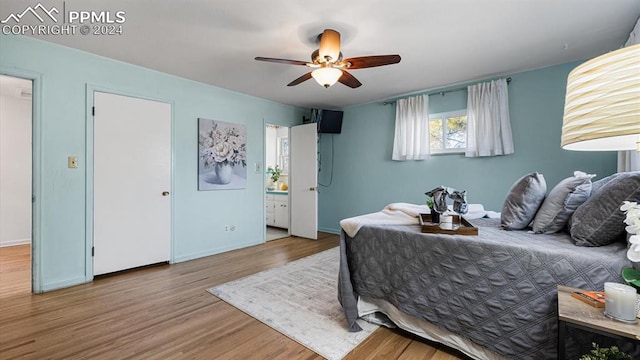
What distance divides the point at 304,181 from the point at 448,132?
99.1 inches

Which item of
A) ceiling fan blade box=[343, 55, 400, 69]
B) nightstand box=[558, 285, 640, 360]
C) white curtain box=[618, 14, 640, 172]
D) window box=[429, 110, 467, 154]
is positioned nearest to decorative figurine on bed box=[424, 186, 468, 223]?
nightstand box=[558, 285, 640, 360]

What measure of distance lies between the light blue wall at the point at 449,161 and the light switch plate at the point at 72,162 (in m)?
3.87

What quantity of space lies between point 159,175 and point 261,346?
263 centimetres

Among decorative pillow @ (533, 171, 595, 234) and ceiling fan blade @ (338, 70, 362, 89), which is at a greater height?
ceiling fan blade @ (338, 70, 362, 89)

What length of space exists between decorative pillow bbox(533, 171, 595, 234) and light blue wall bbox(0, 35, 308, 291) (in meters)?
3.79

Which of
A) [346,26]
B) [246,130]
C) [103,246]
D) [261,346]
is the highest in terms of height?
[346,26]

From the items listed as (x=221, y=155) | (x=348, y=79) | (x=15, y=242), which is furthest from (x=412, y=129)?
(x=15, y=242)

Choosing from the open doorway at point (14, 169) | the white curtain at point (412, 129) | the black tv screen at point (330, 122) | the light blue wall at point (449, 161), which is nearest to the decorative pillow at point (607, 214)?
the light blue wall at point (449, 161)

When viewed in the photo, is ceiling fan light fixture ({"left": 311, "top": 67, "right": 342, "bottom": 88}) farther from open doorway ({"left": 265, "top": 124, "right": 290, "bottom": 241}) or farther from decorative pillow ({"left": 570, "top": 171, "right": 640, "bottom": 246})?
open doorway ({"left": 265, "top": 124, "right": 290, "bottom": 241})

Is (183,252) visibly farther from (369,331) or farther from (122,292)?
(369,331)

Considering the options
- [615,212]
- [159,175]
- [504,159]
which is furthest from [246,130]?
[615,212]

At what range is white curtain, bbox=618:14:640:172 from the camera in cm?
228

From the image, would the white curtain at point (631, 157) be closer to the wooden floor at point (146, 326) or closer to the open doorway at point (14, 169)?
the wooden floor at point (146, 326)

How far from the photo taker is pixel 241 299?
258 cm
